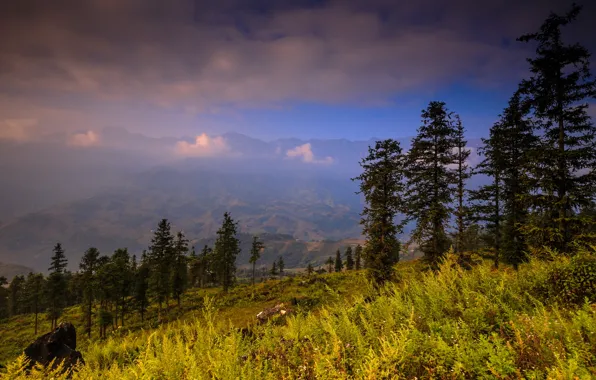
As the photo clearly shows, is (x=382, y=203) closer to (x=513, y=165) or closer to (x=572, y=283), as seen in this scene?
(x=513, y=165)

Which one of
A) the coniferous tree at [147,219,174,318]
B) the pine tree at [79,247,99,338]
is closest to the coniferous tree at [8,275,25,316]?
the pine tree at [79,247,99,338]

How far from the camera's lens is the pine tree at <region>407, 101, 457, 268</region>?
22.2 meters

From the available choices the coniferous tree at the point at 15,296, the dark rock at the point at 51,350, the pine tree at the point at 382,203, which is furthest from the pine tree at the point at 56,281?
the pine tree at the point at 382,203

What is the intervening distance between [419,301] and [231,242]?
5765cm

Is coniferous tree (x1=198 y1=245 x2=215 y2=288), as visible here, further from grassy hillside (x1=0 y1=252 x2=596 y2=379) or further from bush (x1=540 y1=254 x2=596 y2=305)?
bush (x1=540 y1=254 x2=596 y2=305)

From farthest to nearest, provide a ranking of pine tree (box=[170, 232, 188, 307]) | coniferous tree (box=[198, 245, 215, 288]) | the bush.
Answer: coniferous tree (box=[198, 245, 215, 288]) < pine tree (box=[170, 232, 188, 307]) < the bush

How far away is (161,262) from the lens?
148 feet

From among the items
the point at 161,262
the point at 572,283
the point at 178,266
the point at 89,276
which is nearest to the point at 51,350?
the point at 572,283

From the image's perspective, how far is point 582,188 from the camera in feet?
46.6

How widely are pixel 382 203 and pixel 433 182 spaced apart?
468 centimetres

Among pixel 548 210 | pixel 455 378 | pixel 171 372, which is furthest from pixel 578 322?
pixel 548 210

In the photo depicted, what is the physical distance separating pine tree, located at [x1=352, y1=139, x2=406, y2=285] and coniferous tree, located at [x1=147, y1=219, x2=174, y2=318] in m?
34.8

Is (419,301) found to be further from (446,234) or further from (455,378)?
Answer: (446,234)

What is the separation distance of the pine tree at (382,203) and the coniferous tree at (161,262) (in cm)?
3478
